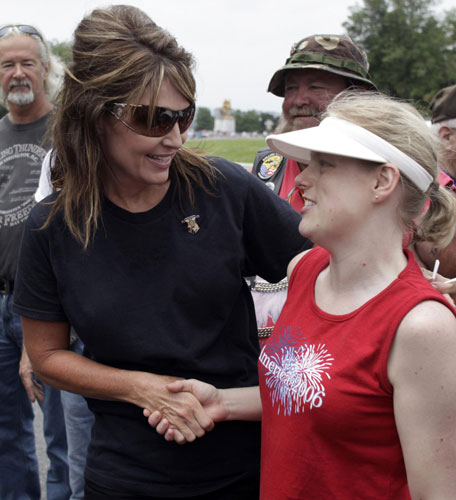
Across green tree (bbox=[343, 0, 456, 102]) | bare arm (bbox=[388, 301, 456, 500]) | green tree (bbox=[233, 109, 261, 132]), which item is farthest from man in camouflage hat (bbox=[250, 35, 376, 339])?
green tree (bbox=[233, 109, 261, 132])

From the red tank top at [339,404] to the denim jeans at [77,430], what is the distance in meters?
1.74

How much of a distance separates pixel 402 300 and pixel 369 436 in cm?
34

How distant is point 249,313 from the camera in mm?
2107

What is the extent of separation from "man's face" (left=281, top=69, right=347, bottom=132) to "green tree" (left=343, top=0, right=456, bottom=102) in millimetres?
49767

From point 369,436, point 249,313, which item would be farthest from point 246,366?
point 369,436

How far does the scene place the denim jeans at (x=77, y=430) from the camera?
3197mm

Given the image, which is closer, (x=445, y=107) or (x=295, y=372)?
(x=295, y=372)

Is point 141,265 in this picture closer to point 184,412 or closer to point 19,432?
point 184,412

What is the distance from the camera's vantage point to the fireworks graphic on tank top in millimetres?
1528

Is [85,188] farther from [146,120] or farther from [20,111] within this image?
[20,111]

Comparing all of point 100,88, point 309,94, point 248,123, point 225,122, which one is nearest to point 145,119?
point 100,88

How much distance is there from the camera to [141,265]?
189cm

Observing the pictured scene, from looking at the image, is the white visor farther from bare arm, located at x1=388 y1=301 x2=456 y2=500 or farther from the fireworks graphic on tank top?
the fireworks graphic on tank top

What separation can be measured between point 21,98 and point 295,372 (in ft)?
8.85
